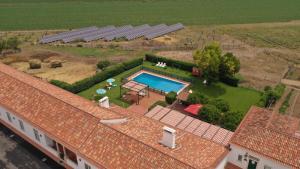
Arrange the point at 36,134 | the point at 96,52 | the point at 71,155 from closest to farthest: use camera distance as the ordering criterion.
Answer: the point at 71,155 → the point at 36,134 → the point at 96,52

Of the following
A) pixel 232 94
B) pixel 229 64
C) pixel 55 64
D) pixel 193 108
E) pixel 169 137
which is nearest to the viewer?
pixel 169 137

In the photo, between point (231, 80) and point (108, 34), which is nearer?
point (231, 80)

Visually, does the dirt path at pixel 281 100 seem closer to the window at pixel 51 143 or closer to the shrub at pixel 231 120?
the shrub at pixel 231 120

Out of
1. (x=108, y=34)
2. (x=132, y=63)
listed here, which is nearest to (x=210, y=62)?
(x=132, y=63)

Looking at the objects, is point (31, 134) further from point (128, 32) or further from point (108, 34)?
point (128, 32)

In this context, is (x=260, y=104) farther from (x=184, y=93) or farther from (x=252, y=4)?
(x=252, y=4)

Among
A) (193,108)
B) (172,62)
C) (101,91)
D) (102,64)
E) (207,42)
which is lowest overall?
Answer: (101,91)
